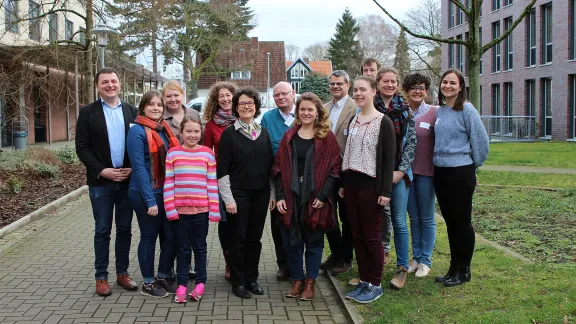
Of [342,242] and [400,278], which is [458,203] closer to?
[400,278]

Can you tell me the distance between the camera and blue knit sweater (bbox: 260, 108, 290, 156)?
5961mm

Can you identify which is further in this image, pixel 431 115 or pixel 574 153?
pixel 574 153

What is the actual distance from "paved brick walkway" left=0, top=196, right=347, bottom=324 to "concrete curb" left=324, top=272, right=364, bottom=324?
0.06m

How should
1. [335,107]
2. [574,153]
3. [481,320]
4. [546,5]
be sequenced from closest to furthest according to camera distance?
[481,320], [335,107], [574,153], [546,5]

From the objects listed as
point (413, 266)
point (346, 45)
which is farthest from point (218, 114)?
point (346, 45)

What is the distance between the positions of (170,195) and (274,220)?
1.12 meters

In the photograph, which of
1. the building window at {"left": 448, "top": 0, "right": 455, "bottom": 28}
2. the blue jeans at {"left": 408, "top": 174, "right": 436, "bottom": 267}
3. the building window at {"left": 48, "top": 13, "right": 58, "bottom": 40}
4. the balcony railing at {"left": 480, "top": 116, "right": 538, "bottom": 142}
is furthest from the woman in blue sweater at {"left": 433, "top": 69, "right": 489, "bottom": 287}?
the building window at {"left": 448, "top": 0, "right": 455, "bottom": 28}

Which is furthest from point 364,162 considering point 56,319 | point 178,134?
point 56,319

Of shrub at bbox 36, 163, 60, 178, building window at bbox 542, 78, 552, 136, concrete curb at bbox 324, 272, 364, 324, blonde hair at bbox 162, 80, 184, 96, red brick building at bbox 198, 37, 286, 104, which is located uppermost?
red brick building at bbox 198, 37, 286, 104

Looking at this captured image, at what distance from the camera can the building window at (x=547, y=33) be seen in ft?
92.6

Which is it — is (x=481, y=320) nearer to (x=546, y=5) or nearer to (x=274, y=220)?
(x=274, y=220)

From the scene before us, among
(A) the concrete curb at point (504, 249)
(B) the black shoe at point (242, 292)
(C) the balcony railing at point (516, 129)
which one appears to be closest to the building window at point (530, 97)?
(C) the balcony railing at point (516, 129)

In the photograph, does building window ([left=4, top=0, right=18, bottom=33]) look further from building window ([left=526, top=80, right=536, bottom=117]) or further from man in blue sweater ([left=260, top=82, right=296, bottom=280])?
building window ([left=526, top=80, right=536, bottom=117])

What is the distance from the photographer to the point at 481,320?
4.56 m
